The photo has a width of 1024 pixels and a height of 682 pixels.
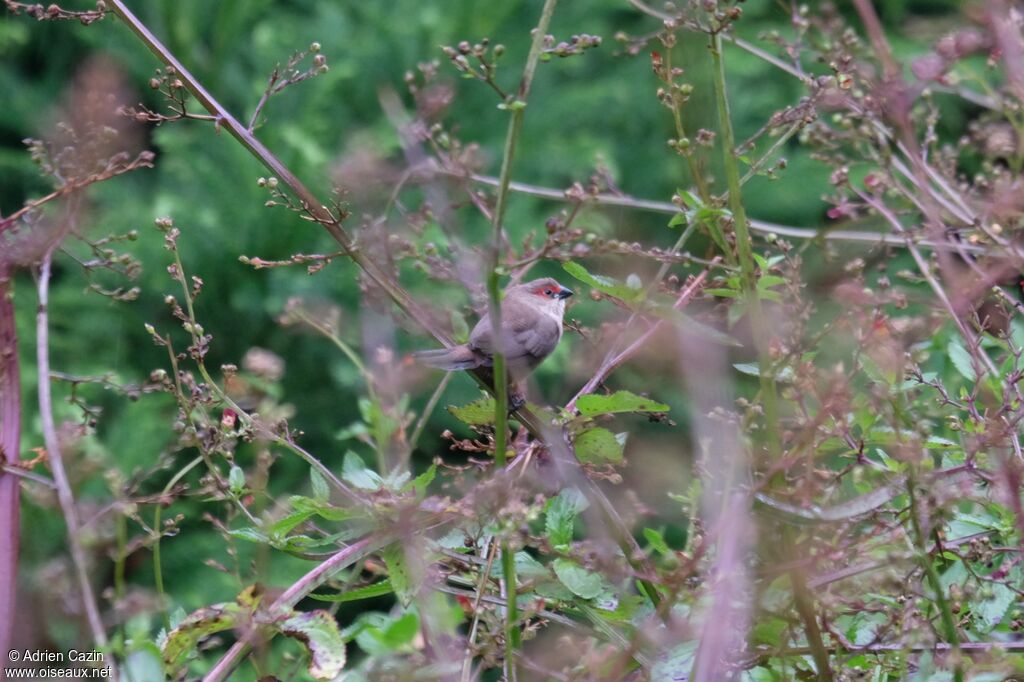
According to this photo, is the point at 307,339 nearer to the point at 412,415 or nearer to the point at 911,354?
the point at 412,415

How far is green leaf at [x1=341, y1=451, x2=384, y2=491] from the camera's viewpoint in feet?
4.80

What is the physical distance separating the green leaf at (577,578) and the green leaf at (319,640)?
266 mm

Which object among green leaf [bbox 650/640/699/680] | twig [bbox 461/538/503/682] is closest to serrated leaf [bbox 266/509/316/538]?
twig [bbox 461/538/503/682]

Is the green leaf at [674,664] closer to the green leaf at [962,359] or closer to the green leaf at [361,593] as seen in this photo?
the green leaf at [361,593]

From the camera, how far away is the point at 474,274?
1.34 m

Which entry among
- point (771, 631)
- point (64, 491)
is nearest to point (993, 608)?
point (771, 631)

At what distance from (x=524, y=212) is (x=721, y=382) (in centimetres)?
420

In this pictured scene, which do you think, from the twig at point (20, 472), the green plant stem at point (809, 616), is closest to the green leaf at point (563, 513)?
the green plant stem at point (809, 616)

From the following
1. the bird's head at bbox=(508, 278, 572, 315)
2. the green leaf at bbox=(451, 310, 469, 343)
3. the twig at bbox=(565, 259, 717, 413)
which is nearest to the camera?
the twig at bbox=(565, 259, 717, 413)

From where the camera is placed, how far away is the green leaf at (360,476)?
146 cm

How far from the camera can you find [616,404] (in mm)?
1351

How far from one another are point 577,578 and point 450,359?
0.86 meters

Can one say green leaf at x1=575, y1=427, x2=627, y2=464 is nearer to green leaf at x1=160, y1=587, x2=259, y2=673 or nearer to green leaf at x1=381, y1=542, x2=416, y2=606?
green leaf at x1=381, y1=542, x2=416, y2=606

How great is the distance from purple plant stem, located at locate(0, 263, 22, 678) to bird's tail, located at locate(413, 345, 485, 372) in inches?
28.0
